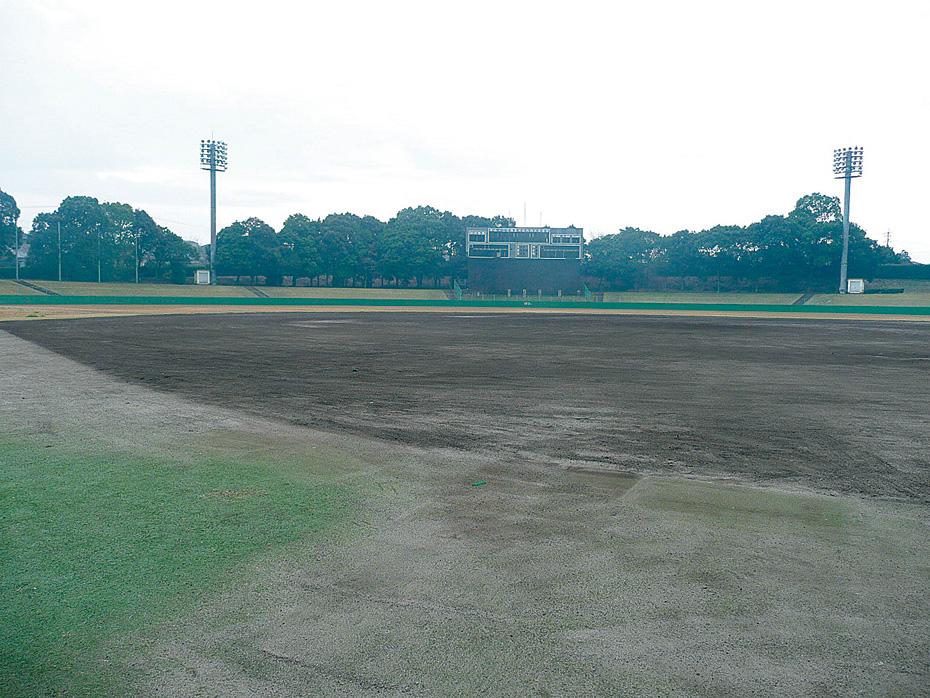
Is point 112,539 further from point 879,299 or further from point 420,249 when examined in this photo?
point 420,249

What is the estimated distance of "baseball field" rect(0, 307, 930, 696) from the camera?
358 cm

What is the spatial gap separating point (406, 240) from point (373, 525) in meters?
103

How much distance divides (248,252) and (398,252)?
22.3 meters

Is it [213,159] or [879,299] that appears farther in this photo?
[213,159]

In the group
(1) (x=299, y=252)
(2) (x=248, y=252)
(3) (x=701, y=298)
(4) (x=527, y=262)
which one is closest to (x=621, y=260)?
(3) (x=701, y=298)

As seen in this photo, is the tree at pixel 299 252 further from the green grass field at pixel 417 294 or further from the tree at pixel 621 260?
the tree at pixel 621 260

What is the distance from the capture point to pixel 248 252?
10075 cm

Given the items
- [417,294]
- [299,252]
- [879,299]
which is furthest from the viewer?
[299,252]

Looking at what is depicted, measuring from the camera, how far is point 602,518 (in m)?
5.90

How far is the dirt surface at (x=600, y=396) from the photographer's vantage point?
823 centimetres

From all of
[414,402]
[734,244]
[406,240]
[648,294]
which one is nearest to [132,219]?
[406,240]

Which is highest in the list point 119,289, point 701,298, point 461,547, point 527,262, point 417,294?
point 527,262

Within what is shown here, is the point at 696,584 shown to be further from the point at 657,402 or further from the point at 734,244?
the point at 734,244

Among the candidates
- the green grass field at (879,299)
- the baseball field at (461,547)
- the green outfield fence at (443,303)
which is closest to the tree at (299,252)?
the green outfield fence at (443,303)
